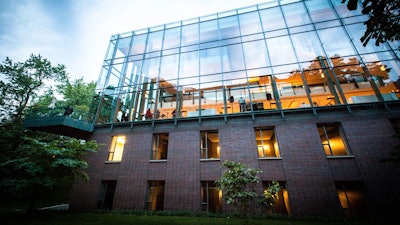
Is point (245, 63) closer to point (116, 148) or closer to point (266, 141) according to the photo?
point (266, 141)

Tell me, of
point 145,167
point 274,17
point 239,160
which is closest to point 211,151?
point 239,160

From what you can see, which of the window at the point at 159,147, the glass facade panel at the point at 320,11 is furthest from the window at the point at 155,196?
the glass facade panel at the point at 320,11

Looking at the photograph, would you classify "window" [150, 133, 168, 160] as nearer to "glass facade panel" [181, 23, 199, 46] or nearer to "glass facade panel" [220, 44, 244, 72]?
"glass facade panel" [220, 44, 244, 72]

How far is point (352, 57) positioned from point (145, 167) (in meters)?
19.0

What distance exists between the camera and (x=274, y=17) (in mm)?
16547

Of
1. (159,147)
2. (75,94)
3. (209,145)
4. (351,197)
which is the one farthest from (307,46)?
(75,94)

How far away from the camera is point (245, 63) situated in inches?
601

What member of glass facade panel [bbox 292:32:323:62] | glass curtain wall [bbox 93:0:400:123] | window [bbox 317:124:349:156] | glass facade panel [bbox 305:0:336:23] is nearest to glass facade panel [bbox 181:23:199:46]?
glass curtain wall [bbox 93:0:400:123]

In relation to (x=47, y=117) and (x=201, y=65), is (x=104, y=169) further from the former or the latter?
(x=201, y=65)

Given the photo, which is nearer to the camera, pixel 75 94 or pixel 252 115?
pixel 252 115

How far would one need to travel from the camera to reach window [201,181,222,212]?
11.2m

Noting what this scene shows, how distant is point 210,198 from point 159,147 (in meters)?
5.79

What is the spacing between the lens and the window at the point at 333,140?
1103cm

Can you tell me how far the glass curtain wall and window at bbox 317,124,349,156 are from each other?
2503 millimetres
